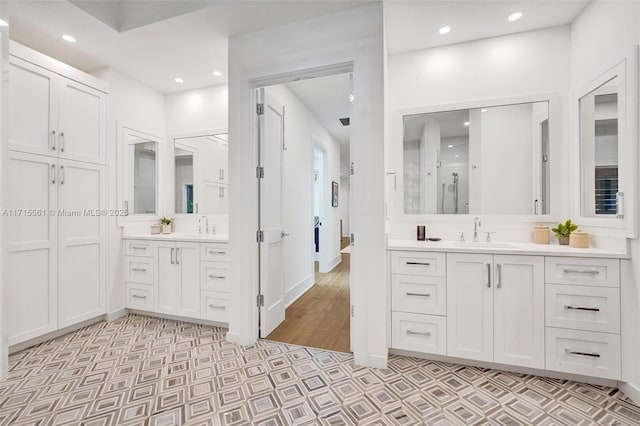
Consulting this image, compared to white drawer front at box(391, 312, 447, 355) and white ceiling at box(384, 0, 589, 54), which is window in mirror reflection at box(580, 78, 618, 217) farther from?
white drawer front at box(391, 312, 447, 355)

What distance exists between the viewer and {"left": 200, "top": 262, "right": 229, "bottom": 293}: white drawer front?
2725 mm

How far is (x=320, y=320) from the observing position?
3.01 metres

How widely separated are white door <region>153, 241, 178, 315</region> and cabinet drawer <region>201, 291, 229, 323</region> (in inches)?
14.5

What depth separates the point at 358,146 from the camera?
2.10 meters

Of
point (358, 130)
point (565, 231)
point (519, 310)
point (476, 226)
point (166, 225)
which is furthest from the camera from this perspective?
point (166, 225)

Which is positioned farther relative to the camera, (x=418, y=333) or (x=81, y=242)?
(x=81, y=242)

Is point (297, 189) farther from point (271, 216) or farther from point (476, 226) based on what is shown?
point (476, 226)

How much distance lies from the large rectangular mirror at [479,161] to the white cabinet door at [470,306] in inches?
27.6

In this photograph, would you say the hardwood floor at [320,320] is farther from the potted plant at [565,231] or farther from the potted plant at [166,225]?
the potted plant at [565,231]

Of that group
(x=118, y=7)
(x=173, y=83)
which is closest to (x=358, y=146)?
(x=118, y=7)

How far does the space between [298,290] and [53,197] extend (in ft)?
9.02

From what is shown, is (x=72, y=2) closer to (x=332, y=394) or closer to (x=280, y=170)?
(x=280, y=170)

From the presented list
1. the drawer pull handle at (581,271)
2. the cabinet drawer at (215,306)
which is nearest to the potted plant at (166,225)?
the cabinet drawer at (215,306)

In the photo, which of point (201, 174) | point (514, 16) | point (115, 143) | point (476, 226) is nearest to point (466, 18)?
point (514, 16)
